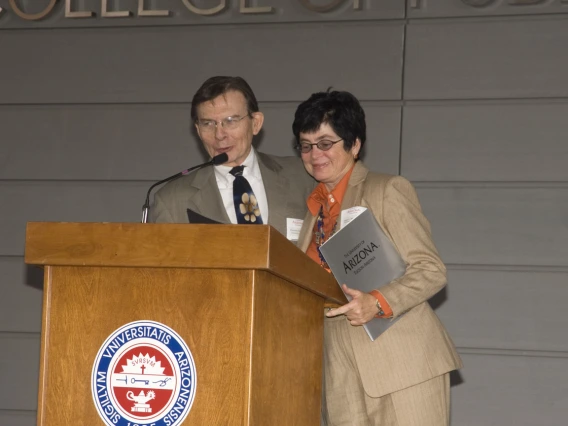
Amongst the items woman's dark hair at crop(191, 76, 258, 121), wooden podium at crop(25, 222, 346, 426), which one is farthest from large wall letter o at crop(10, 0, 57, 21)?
wooden podium at crop(25, 222, 346, 426)

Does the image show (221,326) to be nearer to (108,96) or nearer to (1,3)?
(108,96)

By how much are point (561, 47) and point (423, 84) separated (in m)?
0.71

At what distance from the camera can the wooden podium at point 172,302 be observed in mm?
1400

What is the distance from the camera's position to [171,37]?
459 centimetres

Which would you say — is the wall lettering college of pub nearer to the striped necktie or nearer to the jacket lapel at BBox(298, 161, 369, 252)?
the striped necktie

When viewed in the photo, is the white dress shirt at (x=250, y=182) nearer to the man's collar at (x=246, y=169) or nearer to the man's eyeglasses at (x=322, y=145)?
the man's collar at (x=246, y=169)

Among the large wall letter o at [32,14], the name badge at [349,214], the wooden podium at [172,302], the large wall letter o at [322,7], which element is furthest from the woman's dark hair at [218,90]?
the large wall letter o at [32,14]

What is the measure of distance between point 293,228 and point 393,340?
59 cm

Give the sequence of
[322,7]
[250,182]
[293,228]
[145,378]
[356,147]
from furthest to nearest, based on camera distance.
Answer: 1. [322,7]
2. [250,182]
3. [293,228]
4. [356,147]
5. [145,378]

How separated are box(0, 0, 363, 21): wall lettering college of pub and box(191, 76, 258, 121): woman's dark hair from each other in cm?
170

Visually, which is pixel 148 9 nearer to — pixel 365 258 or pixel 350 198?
pixel 350 198

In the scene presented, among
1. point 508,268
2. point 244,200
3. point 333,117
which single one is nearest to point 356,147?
point 333,117

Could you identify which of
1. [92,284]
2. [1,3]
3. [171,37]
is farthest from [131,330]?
[1,3]

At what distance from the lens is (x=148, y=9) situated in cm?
460
